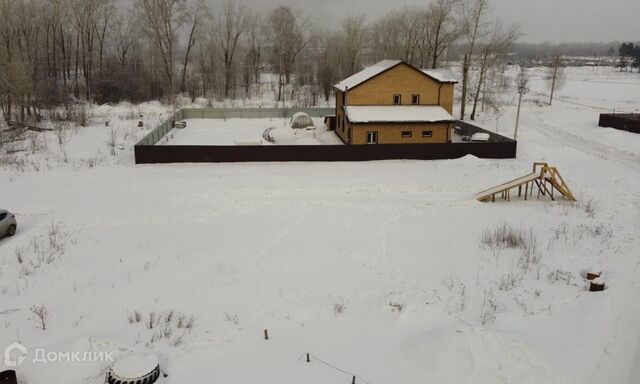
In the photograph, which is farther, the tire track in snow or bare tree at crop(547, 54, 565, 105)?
bare tree at crop(547, 54, 565, 105)

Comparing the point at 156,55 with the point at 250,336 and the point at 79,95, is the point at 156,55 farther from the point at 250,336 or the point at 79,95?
the point at 250,336

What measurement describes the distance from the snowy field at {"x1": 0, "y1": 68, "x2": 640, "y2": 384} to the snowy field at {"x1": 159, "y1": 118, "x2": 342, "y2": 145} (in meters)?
8.80

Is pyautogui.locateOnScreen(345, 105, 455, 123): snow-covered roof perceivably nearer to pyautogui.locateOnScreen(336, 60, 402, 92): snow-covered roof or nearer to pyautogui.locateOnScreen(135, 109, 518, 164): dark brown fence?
pyautogui.locateOnScreen(336, 60, 402, 92): snow-covered roof

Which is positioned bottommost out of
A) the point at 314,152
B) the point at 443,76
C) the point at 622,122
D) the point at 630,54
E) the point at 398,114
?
the point at 314,152

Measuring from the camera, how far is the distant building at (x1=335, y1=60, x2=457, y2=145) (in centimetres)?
3212

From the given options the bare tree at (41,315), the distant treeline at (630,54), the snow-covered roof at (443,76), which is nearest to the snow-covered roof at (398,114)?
the snow-covered roof at (443,76)

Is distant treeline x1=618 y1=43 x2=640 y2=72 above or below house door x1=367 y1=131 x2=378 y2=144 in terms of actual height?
above

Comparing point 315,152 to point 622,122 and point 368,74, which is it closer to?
point 368,74

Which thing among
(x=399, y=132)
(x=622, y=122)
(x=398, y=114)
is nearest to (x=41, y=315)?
(x=399, y=132)

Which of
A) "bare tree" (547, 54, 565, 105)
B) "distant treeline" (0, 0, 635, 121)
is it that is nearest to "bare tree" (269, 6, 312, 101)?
"distant treeline" (0, 0, 635, 121)

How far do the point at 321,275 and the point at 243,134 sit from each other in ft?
88.1

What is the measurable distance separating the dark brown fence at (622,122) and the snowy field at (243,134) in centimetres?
2222

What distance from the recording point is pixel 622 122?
3697 cm

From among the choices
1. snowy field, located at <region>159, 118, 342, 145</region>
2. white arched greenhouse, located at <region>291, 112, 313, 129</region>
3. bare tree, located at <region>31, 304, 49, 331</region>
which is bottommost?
bare tree, located at <region>31, 304, 49, 331</region>
